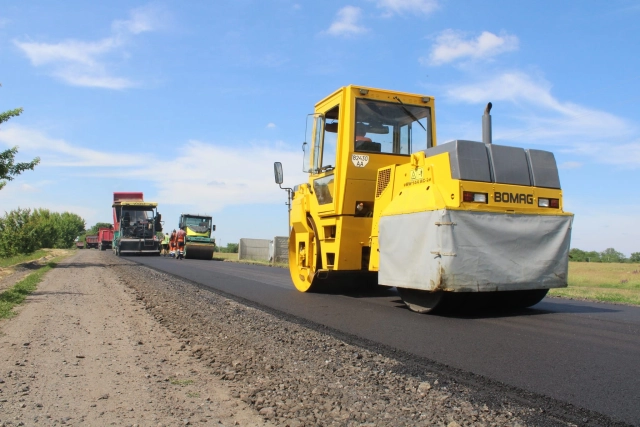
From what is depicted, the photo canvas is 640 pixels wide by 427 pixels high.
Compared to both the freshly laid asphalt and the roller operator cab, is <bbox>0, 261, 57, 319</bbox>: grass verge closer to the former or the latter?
the freshly laid asphalt

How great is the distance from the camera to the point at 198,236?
32969mm

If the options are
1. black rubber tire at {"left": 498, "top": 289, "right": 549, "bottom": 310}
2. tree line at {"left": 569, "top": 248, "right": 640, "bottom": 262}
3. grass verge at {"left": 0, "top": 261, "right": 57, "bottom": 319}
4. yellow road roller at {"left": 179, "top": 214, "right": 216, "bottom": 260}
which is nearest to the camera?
black rubber tire at {"left": 498, "top": 289, "right": 549, "bottom": 310}

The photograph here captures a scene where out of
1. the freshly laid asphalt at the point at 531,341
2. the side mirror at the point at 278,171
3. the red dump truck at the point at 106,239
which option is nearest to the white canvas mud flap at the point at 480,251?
the freshly laid asphalt at the point at 531,341

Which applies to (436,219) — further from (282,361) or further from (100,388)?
(100,388)

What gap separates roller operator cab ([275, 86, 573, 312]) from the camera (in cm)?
636

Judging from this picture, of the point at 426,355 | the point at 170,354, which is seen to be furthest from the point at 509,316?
the point at 170,354

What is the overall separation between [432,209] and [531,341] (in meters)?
1.87

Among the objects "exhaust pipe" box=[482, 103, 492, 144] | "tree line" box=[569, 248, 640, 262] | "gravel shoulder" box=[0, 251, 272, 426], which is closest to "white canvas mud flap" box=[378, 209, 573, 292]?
"exhaust pipe" box=[482, 103, 492, 144]

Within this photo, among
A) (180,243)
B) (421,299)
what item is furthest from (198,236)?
(421,299)

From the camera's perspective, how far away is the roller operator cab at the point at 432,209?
636 centimetres

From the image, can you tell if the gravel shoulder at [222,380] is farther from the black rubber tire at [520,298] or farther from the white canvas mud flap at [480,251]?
the black rubber tire at [520,298]

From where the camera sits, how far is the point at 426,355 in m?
4.84

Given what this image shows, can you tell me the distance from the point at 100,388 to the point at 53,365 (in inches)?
37.2

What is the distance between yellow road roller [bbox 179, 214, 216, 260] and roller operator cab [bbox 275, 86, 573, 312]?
24335 millimetres
